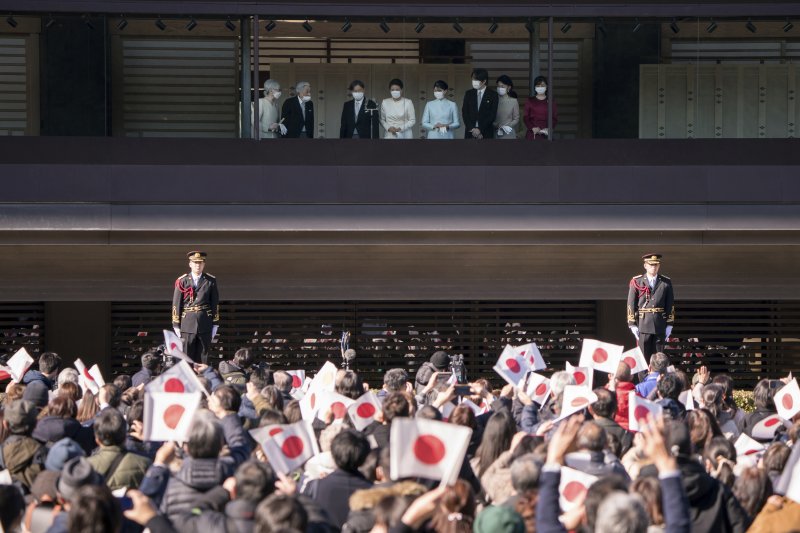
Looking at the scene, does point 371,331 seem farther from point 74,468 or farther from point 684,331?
point 74,468

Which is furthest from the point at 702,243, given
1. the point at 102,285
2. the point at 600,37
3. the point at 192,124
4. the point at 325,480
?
the point at 325,480

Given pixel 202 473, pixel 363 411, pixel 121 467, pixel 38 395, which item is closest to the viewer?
pixel 202 473

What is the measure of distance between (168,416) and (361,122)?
34.1 feet

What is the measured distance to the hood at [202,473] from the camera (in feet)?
19.6

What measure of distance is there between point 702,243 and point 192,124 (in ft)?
24.0

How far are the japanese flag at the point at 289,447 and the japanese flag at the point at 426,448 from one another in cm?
98

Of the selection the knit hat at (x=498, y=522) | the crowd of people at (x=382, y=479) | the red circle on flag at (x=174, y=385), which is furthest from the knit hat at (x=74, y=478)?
the red circle on flag at (x=174, y=385)

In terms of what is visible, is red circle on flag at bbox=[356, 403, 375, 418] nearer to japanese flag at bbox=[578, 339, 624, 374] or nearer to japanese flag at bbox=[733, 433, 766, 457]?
japanese flag at bbox=[733, 433, 766, 457]

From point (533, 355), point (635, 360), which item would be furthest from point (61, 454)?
point (635, 360)

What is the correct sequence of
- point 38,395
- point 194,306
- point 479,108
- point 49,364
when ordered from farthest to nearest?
point 479,108, point 194,306, point 49,364, point 38,395

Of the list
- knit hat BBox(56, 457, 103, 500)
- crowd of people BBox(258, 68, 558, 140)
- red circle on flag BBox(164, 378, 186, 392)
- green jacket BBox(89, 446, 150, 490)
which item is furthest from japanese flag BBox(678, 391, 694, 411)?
crowd of people BBox(258, 68, 558, 140)

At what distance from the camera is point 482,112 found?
17078 mm

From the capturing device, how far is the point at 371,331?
1962 cm

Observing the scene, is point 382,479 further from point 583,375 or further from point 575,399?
point 583,375
